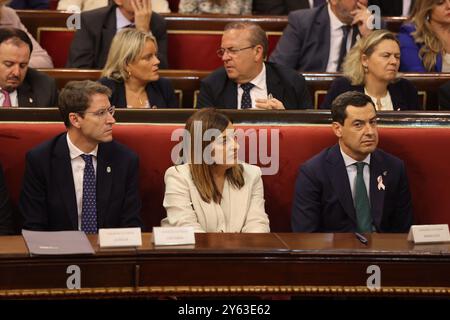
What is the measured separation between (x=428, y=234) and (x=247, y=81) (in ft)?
5.87

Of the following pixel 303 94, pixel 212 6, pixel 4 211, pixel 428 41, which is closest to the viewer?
pixel 4 211

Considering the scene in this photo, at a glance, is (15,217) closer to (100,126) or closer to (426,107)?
(100,126)

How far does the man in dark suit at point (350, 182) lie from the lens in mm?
4043

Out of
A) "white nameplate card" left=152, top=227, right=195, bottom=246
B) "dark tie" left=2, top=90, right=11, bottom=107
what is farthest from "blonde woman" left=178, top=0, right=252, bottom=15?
"white nameplate card" left=152, top=227, right=195, bottom=246

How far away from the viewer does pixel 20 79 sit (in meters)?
4.61

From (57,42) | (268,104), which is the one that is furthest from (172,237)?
(57,42)

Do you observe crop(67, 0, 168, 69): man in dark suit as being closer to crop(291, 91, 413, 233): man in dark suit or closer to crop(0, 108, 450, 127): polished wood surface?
crop(0, 108, 450, 127): polished wood surface

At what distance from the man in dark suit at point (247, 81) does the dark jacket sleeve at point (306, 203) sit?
2.66 ft

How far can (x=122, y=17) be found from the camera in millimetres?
5539

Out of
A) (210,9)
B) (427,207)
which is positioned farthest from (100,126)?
(210,9)

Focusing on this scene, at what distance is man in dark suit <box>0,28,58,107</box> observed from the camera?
4566 millimetres

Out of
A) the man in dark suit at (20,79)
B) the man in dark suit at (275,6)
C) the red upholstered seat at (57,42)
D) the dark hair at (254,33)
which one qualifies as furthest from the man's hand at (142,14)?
the man in dark suit at (275,6)

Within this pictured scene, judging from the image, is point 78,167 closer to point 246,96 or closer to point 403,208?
point 246,96

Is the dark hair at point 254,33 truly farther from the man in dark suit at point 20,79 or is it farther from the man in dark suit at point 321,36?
the man in dark suit at point 20,79
